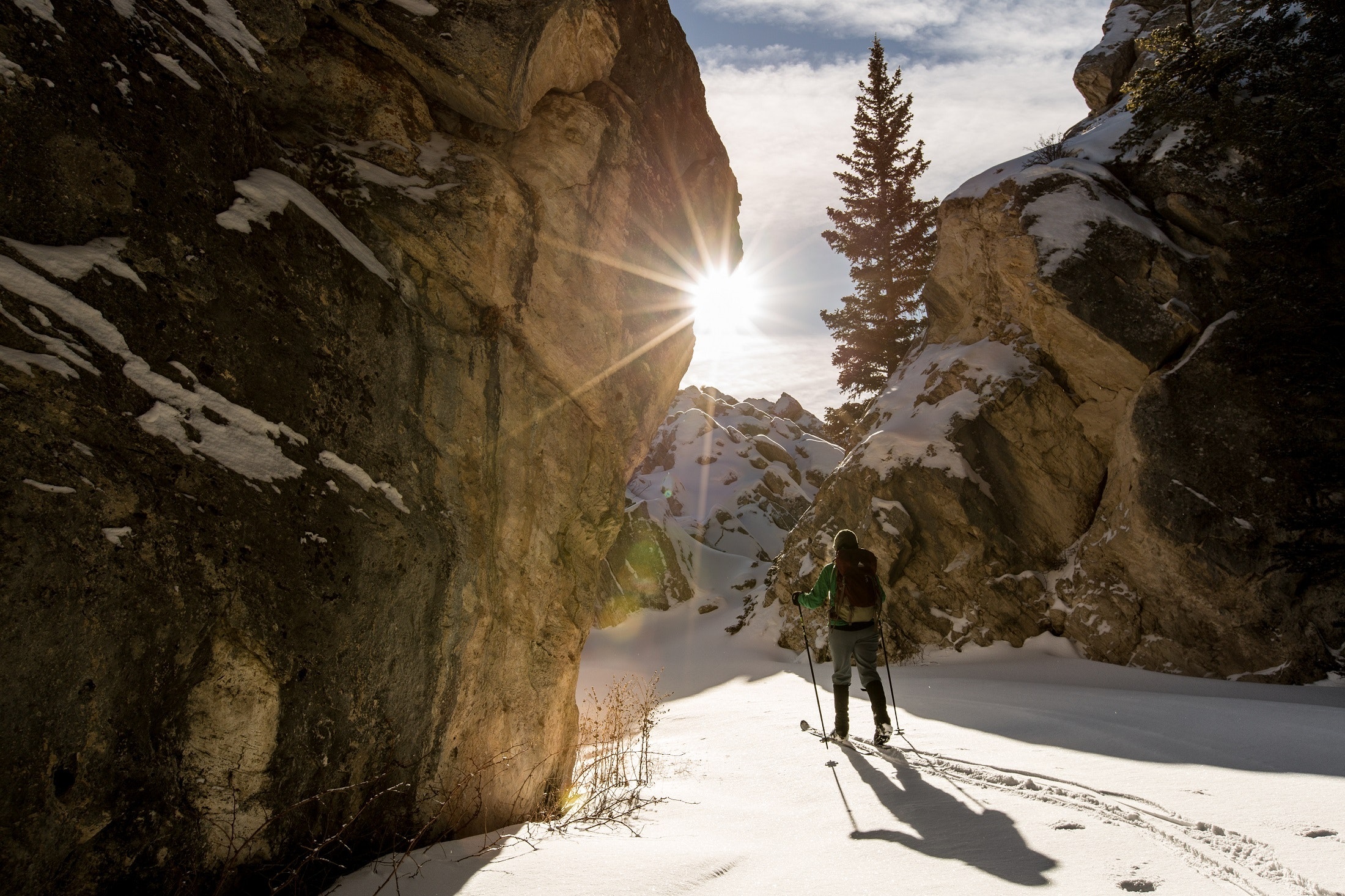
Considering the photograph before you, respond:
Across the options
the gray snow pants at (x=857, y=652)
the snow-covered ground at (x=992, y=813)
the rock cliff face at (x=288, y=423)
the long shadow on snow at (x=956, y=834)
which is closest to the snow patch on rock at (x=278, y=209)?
the rock cliff face at (x=288, y=423)

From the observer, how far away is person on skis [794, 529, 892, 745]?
6.27 meters

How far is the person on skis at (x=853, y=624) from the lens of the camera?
20.6 feet

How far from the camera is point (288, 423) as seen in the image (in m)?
3.82

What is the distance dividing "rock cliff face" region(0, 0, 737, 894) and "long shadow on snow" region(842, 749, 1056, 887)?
2352 millimetres

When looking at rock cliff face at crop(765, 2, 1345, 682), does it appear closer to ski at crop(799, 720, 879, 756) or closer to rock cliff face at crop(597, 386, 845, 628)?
ski at crop(799, 720, 879, 756)

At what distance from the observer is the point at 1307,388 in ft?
30.9

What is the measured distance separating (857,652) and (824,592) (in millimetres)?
638

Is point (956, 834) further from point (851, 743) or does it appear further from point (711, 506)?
point (711, 506)

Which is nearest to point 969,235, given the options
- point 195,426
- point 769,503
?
point 195,426

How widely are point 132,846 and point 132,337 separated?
221 centimetres

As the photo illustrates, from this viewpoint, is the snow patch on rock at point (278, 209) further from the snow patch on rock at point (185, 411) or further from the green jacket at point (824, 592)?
the green jacket at point (824, 592)

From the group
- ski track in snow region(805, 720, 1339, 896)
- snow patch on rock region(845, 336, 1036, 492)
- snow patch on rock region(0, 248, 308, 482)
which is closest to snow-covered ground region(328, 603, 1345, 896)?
ski track in snow region(805, 720, 1339, 896)

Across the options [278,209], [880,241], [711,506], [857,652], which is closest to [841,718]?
[857,652]

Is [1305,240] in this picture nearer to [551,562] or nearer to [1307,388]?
[1307,388]
